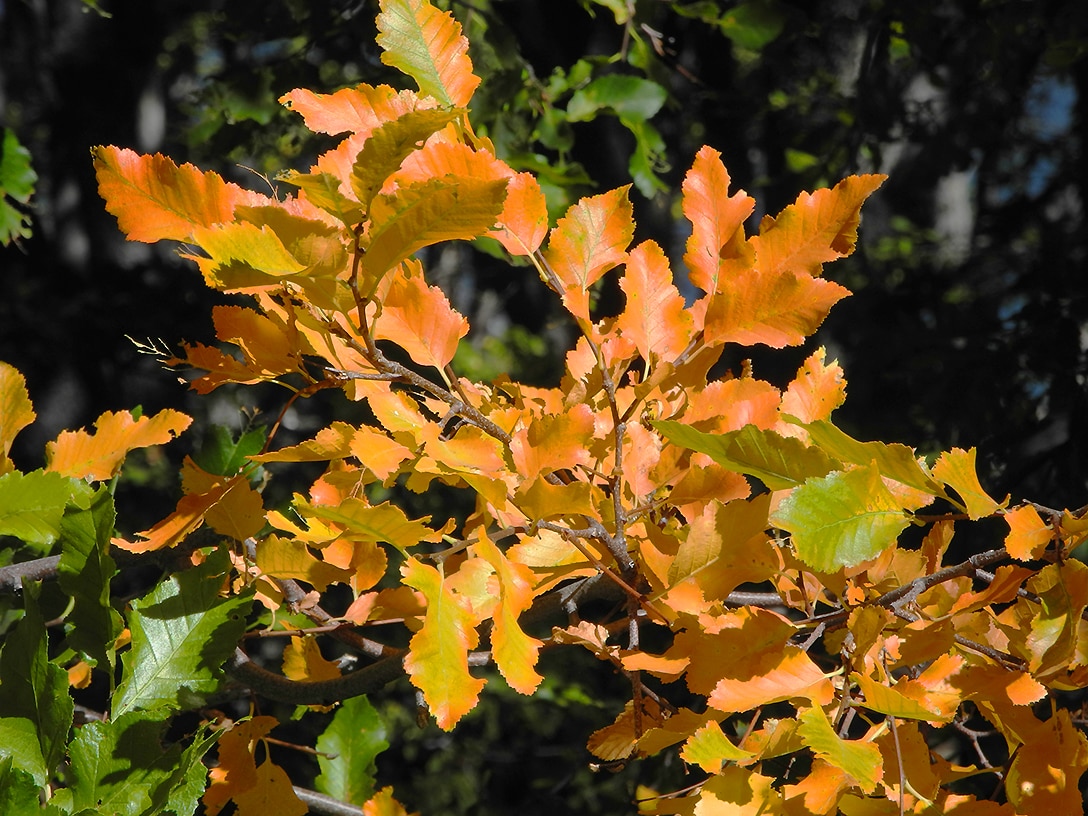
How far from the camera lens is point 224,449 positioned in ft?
2.96

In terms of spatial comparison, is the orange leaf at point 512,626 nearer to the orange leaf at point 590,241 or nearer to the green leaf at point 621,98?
the orange leaf at point 590,241

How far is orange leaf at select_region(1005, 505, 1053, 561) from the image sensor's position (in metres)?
0.49

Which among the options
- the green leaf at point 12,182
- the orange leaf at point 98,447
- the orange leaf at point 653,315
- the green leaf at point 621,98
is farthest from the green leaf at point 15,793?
the green leaf at point 621,98

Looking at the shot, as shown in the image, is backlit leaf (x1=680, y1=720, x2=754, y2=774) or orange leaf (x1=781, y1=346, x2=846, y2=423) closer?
backlit leaf (x1=680, y1=720, x2=754, y2=774)

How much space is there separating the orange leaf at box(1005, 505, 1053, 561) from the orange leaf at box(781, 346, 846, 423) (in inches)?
5.7

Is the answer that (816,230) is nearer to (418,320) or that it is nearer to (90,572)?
(418,320)

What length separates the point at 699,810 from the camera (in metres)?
0.51

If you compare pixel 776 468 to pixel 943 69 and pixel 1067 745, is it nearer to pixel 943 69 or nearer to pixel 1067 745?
pixel 1067 745

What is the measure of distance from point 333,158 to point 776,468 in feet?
0.88

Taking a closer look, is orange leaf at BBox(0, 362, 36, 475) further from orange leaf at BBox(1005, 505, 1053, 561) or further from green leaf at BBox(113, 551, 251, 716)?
orange leaf at BBox(1005, 505, 1053, 561)

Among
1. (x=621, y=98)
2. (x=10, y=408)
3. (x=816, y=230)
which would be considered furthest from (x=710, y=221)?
(x=621, y=98)

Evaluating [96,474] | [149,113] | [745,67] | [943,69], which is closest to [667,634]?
[96,474]

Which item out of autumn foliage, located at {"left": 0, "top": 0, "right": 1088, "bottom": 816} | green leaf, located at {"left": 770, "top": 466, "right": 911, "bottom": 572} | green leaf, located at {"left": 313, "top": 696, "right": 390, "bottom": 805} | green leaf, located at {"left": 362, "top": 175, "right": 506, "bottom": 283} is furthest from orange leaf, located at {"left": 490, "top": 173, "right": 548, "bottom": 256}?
green leaf, located at {"left": 313, "top": 696, "right": 390, "bottom": 805}

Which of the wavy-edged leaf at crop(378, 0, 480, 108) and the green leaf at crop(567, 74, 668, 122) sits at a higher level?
the wavy-edged leaf at crop(378, 0, 480, 108)
